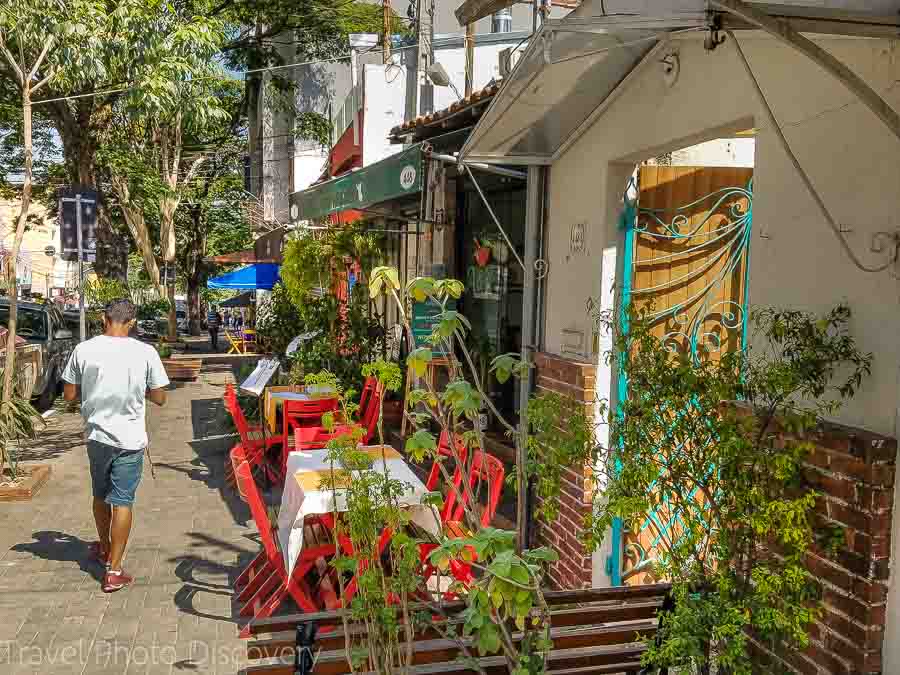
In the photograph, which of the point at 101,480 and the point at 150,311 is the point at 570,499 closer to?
the point at 101,480

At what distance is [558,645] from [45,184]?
2933 centimetres

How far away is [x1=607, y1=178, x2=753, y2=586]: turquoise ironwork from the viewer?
5.06m

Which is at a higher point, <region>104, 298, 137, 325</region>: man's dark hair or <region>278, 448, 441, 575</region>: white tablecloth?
<region>104, 298, 137, 325</region>: man's dark hair

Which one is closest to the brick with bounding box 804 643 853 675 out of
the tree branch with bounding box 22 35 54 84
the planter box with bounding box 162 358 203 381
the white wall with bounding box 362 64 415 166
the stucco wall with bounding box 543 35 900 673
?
the stucco wall with bounding box 543 35 900 673

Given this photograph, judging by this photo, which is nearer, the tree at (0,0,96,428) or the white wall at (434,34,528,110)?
the tree at (0,0,96,428)

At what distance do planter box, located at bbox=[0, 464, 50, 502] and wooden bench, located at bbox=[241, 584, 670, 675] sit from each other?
577cm

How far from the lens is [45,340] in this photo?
13898 millimetres

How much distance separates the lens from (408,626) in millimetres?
3023

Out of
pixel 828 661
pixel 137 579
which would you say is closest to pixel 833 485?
pixel 828 661

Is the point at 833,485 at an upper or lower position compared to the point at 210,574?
upper

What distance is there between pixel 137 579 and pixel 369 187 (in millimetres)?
3441

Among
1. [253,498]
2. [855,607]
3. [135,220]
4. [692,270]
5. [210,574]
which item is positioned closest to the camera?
[855,607]

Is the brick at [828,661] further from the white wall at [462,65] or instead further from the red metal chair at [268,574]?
the white wall at [462,65]

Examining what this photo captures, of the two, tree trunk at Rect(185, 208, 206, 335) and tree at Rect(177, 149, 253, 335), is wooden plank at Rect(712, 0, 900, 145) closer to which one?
tree at Rect(177, 149, 253, 335)
